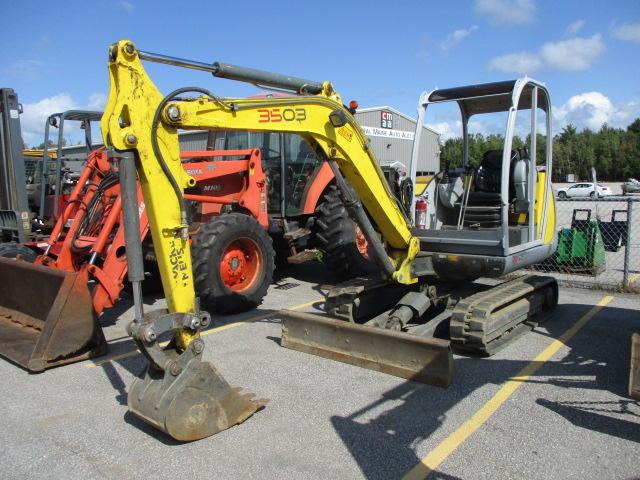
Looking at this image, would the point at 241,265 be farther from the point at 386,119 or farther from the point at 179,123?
the point at 386,119

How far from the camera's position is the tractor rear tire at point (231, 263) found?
6.73 m

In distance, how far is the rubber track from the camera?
5.14 m

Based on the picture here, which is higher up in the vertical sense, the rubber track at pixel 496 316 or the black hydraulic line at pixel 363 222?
the black hydraulic line at pixel 363 222

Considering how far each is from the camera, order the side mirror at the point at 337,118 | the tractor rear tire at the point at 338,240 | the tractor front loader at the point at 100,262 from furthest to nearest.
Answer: the tractor rear tire at the point at 338,240, the tractor front loader at the point at 100,262, the side mirror at the point at 337,118

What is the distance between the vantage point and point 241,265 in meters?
7.44

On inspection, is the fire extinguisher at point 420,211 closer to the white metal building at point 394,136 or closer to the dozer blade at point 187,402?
the dozer blade at point 187,402

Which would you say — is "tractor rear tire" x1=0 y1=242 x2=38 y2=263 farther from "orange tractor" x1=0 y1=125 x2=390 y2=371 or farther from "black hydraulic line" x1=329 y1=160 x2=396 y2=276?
"black hydraulic line" x1=329 y1=160 x2=396 y2=276

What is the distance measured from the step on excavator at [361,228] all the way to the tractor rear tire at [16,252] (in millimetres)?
4254

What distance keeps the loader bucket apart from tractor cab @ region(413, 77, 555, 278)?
12.3 feet

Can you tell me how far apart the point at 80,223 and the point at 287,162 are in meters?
3.48

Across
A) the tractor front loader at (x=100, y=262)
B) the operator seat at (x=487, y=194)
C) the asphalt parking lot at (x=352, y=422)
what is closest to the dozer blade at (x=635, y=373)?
the asphalt parking lot at (x=352, y=422)

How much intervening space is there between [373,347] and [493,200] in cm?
268

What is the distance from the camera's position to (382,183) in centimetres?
560

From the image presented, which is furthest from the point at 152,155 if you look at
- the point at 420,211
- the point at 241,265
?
the point at 241,265
